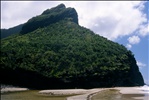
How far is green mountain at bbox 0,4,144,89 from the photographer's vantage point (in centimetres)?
5451

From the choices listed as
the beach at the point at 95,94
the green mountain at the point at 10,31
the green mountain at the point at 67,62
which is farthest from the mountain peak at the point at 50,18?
the beach at the point at 95,94

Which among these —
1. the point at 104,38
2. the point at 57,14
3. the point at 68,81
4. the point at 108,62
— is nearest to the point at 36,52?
the point at 68,81

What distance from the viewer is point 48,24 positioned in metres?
83.2

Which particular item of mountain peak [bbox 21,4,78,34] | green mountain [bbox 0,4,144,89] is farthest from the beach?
mountain peak [bbox 21,4,78,34]

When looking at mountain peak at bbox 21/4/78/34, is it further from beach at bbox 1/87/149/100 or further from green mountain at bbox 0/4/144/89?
beach at bbox 1/87/149/100

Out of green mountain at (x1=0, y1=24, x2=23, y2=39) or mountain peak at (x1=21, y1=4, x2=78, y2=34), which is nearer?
mountain peak at (x1=21, y1=4, x2=78, y2=34)

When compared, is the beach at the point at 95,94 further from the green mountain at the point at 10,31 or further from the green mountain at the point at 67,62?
the green mountain at the point at 10,31

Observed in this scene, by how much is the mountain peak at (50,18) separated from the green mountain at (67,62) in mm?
8679

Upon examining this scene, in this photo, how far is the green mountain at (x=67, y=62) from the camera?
2146 inches

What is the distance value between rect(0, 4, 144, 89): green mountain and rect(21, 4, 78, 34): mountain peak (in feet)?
28.5

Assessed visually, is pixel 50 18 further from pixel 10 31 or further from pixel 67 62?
pixel 10 31

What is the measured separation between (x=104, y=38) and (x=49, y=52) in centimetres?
2026

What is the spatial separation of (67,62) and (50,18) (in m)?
30.2

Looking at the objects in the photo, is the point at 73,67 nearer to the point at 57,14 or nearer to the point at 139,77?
the point at 139,77
